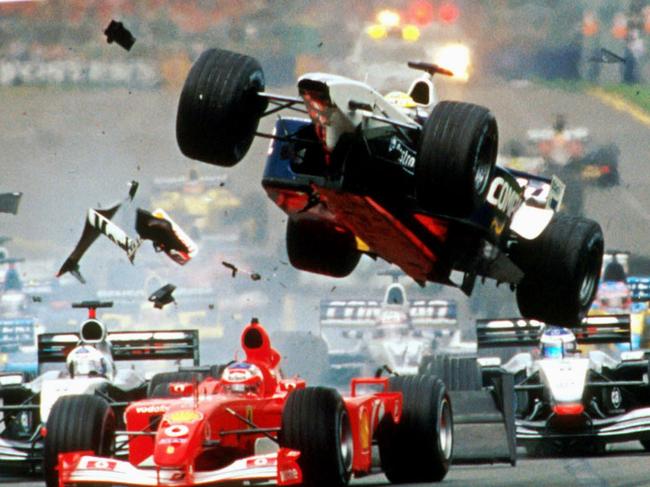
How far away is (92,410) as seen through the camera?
434 inches

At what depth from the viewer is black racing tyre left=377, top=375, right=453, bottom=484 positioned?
12023 mm

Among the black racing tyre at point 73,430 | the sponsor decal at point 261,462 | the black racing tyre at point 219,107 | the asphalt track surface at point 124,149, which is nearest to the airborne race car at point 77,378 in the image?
the black racing tyre at point 73,430

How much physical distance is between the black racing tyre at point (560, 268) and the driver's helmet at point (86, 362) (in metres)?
4.22

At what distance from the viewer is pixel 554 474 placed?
40.6ft

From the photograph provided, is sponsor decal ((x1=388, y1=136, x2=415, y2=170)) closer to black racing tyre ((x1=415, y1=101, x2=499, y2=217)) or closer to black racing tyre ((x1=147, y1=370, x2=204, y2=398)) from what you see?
black racing tyre ((x1=415, y1=101, x2=499, y2=217))

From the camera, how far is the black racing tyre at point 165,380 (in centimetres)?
1346

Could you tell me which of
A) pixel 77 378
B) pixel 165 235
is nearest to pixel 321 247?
pixel 77 378

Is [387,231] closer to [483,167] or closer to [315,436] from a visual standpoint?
[483,167]

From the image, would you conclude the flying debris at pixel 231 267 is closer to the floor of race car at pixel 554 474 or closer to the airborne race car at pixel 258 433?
the floor of race car at pixel 554 474

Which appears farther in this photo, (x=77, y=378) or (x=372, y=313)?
(x=372, y=313)

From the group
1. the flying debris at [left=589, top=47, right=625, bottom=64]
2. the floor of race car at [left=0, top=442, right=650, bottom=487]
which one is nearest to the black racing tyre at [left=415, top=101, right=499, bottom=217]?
the floor of race car at [left=0, top=442, right=650, bottom=487]

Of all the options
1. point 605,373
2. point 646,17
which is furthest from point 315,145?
point 646,17

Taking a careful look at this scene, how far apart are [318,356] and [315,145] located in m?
10.0

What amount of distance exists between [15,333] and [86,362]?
698cm
